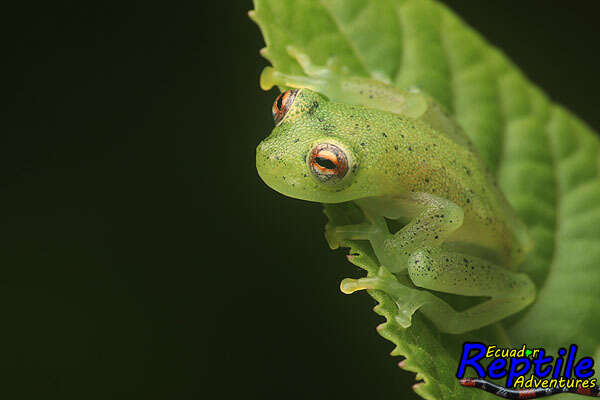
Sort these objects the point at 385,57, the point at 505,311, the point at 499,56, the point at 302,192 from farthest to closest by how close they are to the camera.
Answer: the point at 499,56 → the point at 385,57 → the point at 505,311 → the point at 302,192

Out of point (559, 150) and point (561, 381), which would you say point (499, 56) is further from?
point (561, 381)

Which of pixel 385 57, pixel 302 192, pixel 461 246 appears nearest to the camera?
pixel 302 192

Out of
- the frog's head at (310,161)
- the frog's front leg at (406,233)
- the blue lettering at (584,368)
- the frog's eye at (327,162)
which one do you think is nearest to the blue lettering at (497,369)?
the blue lettering at (584,368)

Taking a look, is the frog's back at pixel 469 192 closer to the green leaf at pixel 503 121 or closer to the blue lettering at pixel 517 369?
the green leaf at pixel 503 121

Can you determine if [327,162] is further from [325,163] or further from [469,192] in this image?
[469,192]

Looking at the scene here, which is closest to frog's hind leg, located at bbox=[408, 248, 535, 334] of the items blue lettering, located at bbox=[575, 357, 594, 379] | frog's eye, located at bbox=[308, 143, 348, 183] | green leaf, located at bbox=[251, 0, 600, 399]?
green leaf, located at bbox=[251, 0, 600, 399]

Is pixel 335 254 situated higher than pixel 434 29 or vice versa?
pixel 434 29

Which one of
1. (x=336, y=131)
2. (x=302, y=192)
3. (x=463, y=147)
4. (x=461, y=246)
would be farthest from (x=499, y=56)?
(x=302, y=192)
